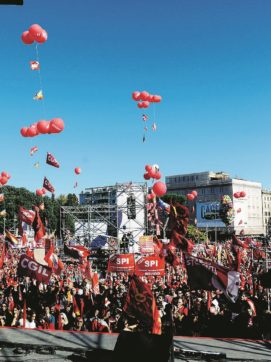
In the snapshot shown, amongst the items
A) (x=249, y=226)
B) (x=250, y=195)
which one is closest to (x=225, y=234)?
(x=249, y=226)

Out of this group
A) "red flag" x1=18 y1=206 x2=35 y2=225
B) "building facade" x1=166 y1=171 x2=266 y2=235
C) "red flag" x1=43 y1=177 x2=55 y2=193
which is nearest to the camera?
"red flag" x1=18 y1=206 x2=35 y2=225

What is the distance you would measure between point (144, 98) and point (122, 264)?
9.03 meters

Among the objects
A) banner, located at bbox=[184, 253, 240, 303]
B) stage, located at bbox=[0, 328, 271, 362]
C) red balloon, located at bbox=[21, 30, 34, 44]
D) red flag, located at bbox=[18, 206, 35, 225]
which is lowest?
stage, located at bbox=[0, 328, 271, 362]

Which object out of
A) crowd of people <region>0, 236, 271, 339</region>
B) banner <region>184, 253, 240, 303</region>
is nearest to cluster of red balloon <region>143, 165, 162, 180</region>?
crowd of people <region>0, 236, 271, 339</region>

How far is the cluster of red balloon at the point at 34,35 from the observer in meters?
13.1

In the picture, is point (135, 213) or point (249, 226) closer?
point (135, 213)

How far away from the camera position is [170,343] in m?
6.18

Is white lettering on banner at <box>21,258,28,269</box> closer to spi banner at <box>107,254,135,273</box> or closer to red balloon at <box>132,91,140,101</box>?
spi banner at <box>107,254,135,273</box>

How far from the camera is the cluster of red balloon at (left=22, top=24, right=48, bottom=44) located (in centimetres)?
1305

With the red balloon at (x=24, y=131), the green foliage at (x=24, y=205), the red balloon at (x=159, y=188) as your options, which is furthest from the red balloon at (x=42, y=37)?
the green foliage at (x=24, y=205)

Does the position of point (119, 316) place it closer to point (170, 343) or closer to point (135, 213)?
point (170, 343)

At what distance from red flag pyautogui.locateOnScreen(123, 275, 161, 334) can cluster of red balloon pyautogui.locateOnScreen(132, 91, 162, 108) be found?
1325 cm

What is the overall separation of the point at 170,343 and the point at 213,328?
5.00m

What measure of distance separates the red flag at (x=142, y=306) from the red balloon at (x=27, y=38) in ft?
27.0
